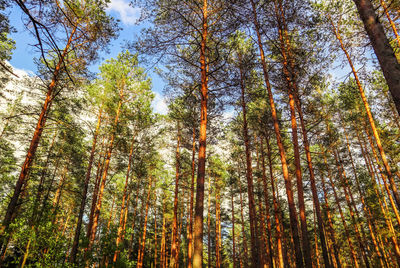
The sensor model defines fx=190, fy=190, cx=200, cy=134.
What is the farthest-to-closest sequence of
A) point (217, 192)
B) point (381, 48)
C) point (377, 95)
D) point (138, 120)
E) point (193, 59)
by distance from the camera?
point (217, 192) < point (377, 95) < point (138, 120) < point (193, 59) < point (381, 48)

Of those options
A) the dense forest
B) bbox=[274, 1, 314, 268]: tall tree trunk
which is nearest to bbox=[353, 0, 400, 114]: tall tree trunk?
the dense forest

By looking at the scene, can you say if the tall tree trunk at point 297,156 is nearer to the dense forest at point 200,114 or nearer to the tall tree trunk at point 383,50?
the dense forest at point 200,114

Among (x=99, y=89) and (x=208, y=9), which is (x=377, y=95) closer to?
(x=208, y=9)

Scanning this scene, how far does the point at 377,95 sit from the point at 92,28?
19.1m

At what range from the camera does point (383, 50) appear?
341cm

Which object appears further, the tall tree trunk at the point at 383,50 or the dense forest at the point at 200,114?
→ the dense forest at the point at 200,114

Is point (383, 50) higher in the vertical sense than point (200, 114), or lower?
lower

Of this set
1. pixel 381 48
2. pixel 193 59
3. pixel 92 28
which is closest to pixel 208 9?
pixel 193 59

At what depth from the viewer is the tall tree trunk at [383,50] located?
3.17 metres

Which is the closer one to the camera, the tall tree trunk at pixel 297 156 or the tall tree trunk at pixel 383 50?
the tall tree trunk at pixel 383 50

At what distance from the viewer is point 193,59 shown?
8.73 metres

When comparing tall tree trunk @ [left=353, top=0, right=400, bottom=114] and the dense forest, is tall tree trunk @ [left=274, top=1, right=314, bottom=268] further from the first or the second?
tall tree trunk @ [left=353, top=0, right=400, bottom=114]

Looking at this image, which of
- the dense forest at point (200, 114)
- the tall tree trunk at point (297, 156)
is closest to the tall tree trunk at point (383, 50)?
the dense forest at point (200, 114)

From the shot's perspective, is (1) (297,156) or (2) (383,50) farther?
(1) (297,156)
